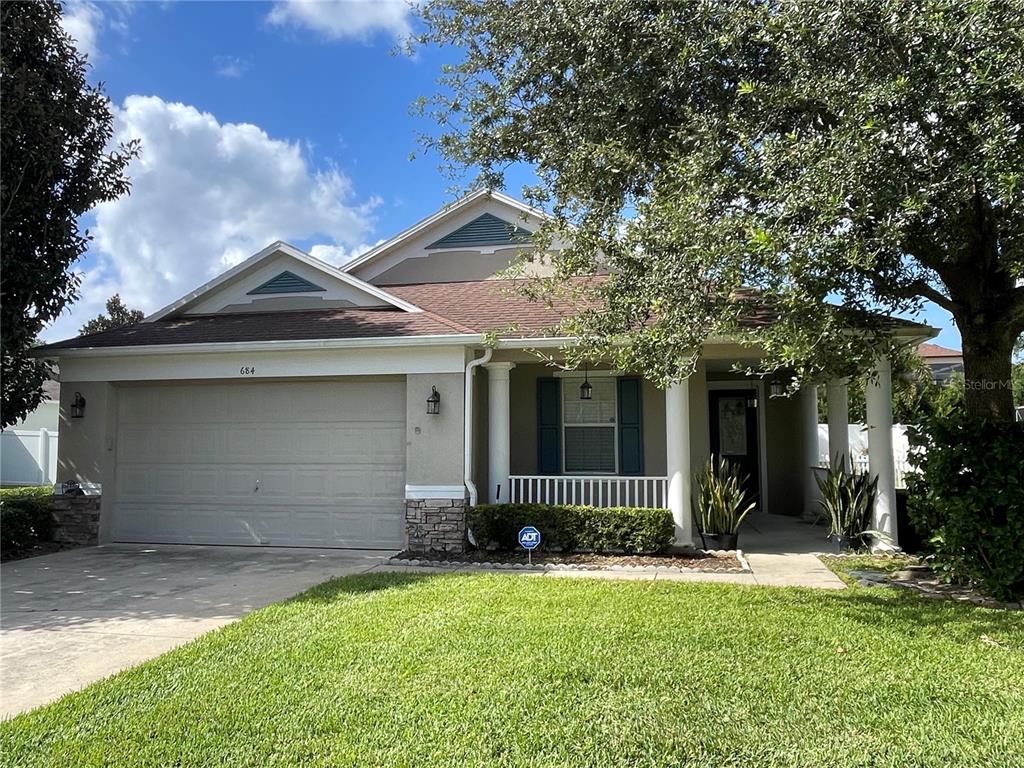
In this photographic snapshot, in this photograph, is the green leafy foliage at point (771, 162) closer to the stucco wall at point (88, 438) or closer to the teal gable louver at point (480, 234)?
the teal gable louver at point (480, 234)

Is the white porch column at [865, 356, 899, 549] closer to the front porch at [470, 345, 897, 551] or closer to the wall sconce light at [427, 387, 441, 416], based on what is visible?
the front porch at [470, 345, 897, 551]

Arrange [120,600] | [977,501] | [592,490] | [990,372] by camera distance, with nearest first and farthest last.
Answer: [977,501], [120,600], [990,372], [592,490]

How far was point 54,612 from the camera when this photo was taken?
617 cm

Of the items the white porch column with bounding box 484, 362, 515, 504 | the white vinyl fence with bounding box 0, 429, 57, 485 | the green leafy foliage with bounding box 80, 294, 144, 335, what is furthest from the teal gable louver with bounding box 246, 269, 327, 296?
the green leafy foliage with bounding box 80, 294, 144, 335

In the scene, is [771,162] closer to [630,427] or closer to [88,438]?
[630,427]

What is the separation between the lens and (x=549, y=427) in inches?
418

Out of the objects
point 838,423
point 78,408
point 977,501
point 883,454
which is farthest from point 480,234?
point 977,501

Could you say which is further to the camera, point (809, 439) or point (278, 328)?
point (809, 439)

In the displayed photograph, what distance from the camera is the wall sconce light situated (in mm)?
8969

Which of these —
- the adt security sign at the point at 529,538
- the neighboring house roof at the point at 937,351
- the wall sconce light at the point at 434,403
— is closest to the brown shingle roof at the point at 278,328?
the wall sconce light at the point at 434,403

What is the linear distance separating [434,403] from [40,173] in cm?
617

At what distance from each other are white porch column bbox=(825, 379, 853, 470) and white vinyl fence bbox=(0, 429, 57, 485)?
19875mm

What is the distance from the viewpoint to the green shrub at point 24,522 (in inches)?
355

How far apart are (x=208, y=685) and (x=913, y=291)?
6.83 m
